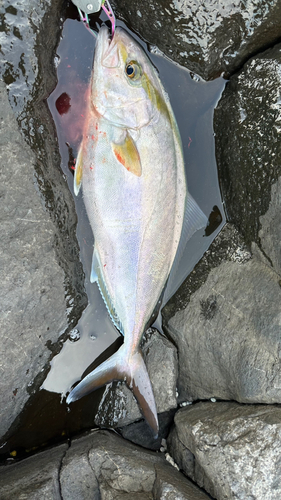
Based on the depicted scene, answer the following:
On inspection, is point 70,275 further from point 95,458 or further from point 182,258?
point 95,458

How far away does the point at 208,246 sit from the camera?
2.71 meters

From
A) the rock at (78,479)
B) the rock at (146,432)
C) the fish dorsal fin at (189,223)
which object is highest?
the fish dorsal fin at (189,223)

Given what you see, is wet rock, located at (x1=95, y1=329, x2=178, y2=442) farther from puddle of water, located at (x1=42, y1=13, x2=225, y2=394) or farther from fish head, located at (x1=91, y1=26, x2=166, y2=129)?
fish head, located at (x1=91, y1=26, x2=166, y2=129)

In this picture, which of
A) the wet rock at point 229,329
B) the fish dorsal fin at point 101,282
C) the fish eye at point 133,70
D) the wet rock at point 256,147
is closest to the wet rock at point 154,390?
the wet rock at point 229,329

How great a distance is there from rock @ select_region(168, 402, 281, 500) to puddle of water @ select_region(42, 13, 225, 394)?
885mm

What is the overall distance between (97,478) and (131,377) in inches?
23.2

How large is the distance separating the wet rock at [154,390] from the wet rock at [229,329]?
4.2 inches

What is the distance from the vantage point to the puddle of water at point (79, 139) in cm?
247

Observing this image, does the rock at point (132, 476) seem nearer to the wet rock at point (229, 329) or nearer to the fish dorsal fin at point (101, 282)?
the wet rock at point (229, 329)

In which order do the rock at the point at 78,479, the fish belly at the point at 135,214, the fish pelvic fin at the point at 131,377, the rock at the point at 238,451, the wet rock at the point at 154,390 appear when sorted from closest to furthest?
the rock at the point at 238,451, the rock at the point at 78,479, the fish belly at the point at 135,214, the fish pelvic fin at the point at 131,377, the wet rock at the point at 154,390

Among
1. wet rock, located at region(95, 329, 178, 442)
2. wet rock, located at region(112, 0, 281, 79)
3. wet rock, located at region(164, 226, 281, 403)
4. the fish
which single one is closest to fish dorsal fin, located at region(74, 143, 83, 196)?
the fish

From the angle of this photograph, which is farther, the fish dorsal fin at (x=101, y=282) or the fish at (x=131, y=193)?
the fish dorsal fin at (x=101, y=282)

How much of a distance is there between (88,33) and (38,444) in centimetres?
282

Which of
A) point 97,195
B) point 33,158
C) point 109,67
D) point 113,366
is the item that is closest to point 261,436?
point 113,366
